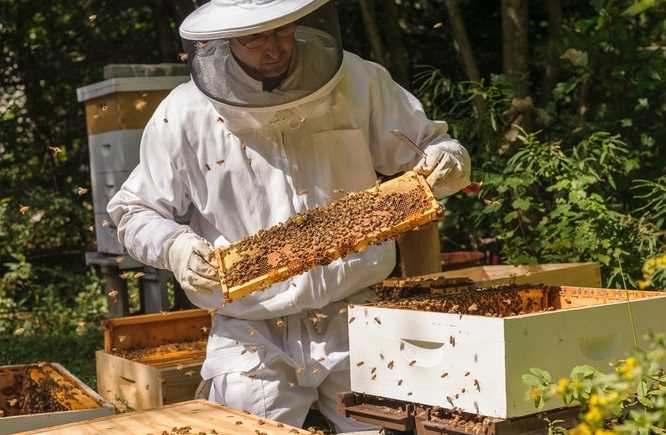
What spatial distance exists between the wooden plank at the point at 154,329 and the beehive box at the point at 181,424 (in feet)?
4.65

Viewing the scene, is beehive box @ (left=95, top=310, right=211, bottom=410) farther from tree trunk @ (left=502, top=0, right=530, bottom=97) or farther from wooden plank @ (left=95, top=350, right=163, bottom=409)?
tree trunk @ (left=502, top=0, right=530, bottom=97)

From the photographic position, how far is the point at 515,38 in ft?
20.6

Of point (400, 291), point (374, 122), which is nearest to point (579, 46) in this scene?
point (374, 122)

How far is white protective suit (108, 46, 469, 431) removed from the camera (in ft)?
12.0

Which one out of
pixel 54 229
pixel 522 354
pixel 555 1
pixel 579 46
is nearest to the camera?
pixel 522 354

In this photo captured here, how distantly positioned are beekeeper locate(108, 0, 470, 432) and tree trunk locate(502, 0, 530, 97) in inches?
101

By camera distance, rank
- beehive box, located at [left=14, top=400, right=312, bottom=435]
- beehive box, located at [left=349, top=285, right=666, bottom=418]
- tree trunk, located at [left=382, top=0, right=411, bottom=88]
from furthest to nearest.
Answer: tree trunk, located at [left=382, top=0, right=411, bottom=88]
beehive box, located at [left=14, top=400, right=312, bottom=435]
beehive box, located at [left=349, top=285, right=666, bottom=418]

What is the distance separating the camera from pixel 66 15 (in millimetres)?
8781

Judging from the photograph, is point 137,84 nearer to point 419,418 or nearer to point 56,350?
point 56,350

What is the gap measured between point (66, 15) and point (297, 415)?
235 inches

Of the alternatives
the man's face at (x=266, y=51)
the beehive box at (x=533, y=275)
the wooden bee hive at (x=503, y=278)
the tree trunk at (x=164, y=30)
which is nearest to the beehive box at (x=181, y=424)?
the wooden bee hive at (x=503, y=278)

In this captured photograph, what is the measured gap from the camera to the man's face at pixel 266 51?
139 inches

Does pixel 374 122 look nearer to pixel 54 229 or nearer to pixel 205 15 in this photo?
pixel 205 15

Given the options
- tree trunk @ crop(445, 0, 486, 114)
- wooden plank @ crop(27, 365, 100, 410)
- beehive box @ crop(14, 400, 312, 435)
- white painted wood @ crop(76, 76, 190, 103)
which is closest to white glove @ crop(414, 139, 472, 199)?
beehive box @ crop(14, 400, 312, 435)
